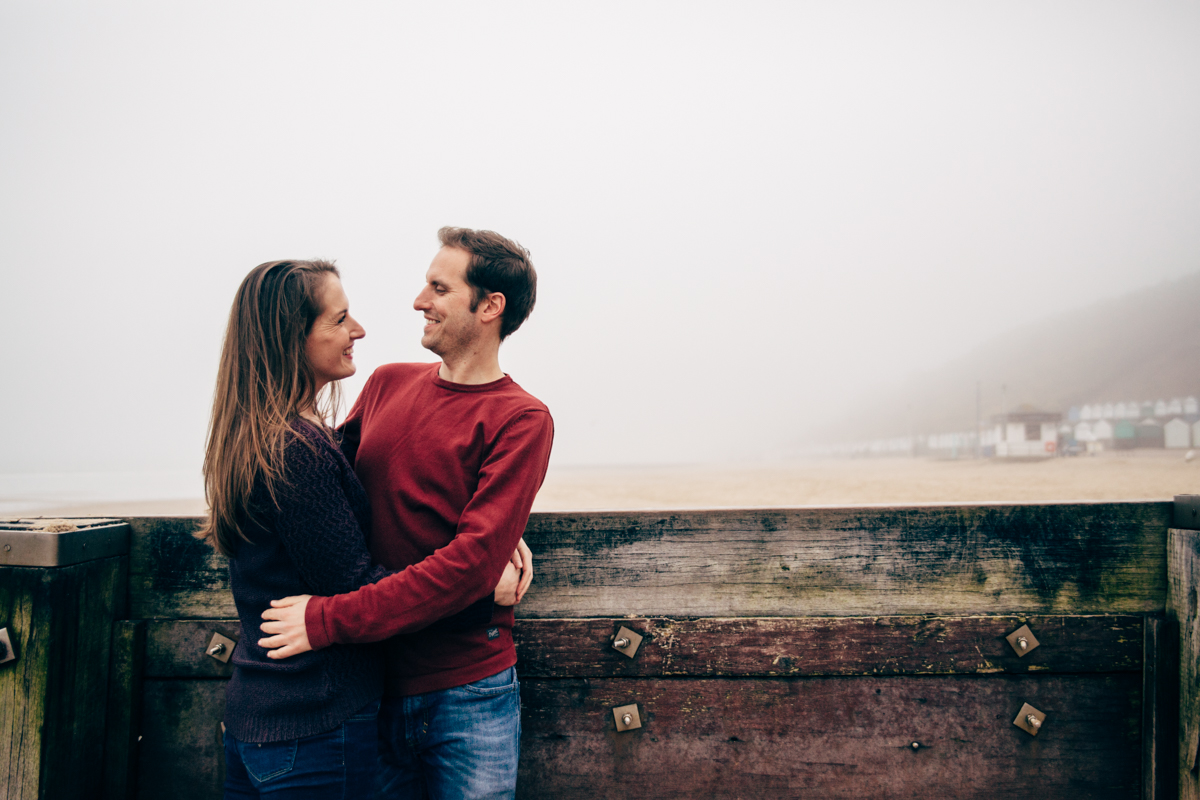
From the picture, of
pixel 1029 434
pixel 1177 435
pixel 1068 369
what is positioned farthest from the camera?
pixel 1068 369

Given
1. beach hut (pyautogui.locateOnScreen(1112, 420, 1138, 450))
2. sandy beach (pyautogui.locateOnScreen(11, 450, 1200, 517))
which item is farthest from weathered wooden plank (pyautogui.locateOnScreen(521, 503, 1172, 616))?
beach hut (pyautogui.locateOnScreen(1112, 420, 1138, 450))

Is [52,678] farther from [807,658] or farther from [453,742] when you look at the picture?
[807,658]

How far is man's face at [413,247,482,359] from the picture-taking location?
70.5 inches

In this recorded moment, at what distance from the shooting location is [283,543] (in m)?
1.47

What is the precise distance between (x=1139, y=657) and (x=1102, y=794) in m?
0.39

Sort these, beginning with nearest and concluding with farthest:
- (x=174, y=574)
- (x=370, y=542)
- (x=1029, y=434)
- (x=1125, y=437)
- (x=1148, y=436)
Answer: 1. (x=370, y=542)
2. (x=174, y=574)
3. (x=1029, y=434)
4. (x=1148, y=436)
5. (x=1125, y=437)

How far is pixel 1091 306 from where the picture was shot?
141000 mm

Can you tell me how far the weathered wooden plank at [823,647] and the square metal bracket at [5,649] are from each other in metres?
0.41

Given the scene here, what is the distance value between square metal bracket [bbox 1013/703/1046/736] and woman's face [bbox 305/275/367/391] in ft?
6.60

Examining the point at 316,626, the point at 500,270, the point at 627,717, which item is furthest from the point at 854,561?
the point at 316,626

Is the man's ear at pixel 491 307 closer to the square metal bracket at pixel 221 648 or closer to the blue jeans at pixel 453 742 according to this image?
the blue jeans at pixel 453 742

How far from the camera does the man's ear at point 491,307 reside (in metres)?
1.82

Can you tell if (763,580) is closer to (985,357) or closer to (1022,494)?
(1022,494)

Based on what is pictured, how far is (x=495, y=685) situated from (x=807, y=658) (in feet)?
2.86
